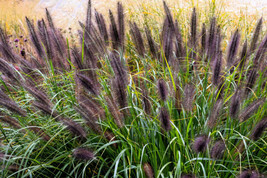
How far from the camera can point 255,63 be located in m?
1.78

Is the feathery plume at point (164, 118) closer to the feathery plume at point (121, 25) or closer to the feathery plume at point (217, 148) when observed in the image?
the feathery plume at point (217, 148)

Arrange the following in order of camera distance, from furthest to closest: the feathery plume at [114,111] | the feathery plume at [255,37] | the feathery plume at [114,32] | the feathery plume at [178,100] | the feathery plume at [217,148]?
the feathery plume at [114,32] < the feathery plume at [255,37] < the feathery plume at [178,100] < the feathery plume at [114,111] < the feathery plume at [217,148]

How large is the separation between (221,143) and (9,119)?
3.50 feet

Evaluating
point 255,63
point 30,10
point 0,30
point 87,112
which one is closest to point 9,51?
point 0,30

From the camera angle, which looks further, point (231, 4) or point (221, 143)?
point (231, 4)

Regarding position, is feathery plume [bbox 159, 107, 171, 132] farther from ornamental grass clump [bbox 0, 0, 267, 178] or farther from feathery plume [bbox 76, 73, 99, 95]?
feathery plume [bbox 76, 73, 99, 95]

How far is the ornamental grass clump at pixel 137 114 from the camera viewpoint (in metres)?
1.35

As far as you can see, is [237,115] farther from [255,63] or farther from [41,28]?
[41,28]

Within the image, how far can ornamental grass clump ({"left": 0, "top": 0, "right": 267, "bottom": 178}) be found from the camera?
4.43 ft

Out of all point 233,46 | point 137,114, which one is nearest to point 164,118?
point 137,114

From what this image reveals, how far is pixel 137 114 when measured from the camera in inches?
65.9

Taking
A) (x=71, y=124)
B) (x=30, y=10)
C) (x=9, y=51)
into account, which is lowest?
(x=71, y=124)

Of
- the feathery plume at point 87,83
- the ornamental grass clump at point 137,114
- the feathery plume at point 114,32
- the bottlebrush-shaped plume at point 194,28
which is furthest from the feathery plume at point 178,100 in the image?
the feathery plume at point 114,32

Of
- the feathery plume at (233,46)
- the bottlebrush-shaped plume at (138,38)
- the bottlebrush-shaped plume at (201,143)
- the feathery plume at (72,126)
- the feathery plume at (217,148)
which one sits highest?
the bottlebrush-shaped plume at (138,38)
